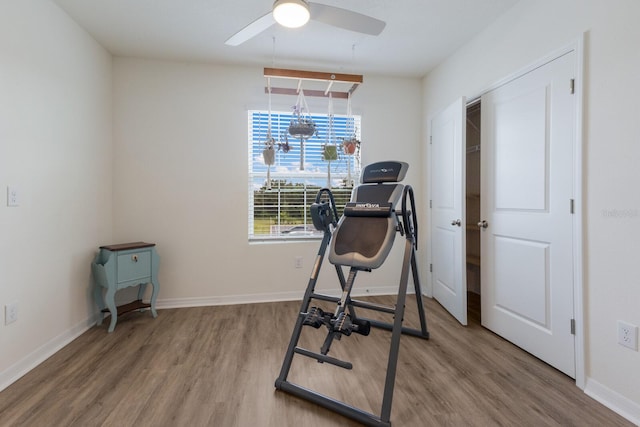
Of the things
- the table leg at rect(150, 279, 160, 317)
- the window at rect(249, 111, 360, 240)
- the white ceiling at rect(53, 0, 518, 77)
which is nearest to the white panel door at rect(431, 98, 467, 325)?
the white ceiling at rect(53, 0, 518, 77)

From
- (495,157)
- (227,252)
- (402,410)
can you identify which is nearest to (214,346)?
(227,252)

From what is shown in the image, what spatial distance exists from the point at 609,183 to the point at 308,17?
6.15ft

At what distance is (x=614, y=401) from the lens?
1597 mm

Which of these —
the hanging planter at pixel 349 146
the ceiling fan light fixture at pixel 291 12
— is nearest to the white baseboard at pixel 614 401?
the hanging planter at pixel 349 146

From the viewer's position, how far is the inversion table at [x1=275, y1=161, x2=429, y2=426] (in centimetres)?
160

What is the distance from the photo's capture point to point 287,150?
3.10 m

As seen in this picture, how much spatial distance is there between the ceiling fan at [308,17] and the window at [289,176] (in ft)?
5.06

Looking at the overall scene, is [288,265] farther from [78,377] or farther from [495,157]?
[495,157]

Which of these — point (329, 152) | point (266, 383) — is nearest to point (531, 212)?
point (329, 152)

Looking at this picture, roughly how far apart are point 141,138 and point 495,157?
3.40m

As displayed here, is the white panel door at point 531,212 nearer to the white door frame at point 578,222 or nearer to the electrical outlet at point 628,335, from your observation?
the white door frame at point 578,222

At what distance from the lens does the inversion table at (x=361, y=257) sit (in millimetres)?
1598

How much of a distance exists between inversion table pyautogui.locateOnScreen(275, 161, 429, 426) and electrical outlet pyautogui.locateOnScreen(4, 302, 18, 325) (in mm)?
1717

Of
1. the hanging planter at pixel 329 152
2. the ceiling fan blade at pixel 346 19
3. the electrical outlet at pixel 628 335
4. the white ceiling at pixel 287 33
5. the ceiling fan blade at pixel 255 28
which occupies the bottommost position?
the electrical outlet at pixel 628 335
